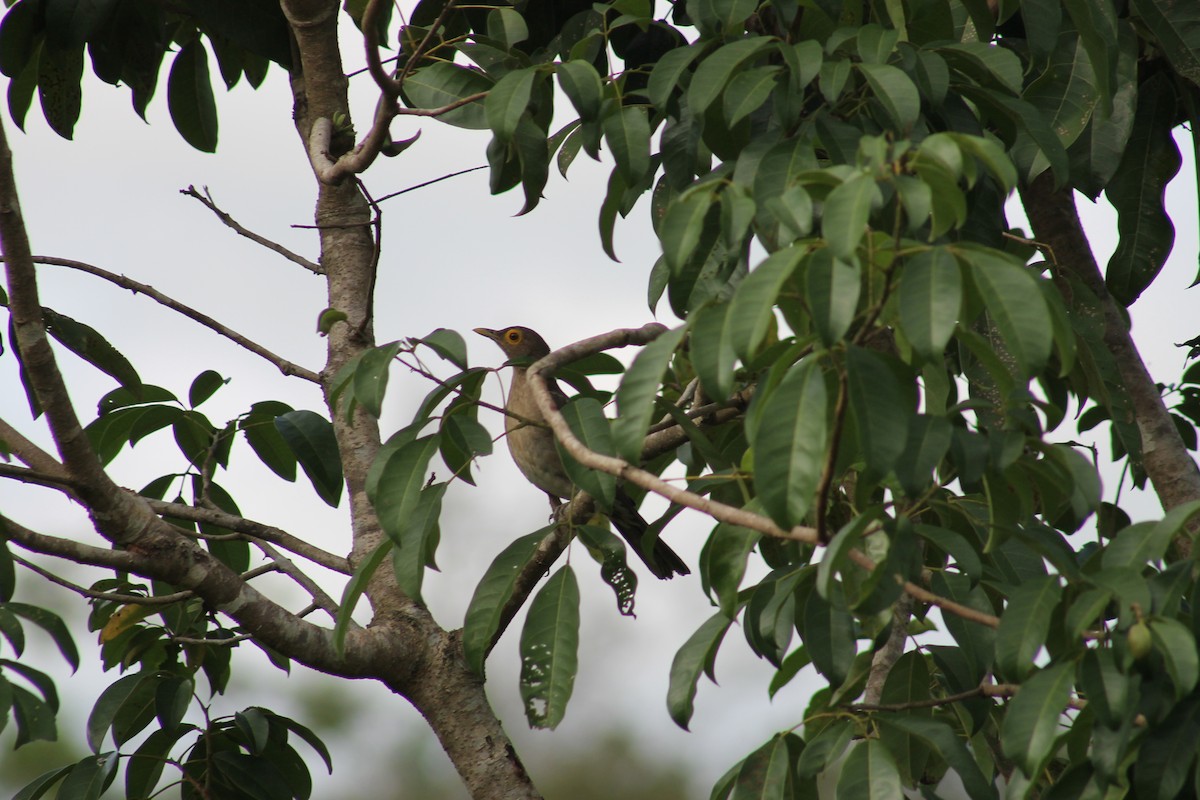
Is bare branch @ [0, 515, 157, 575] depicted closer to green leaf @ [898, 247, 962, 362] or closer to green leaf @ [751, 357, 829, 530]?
green leaf @ [751, 357, 829, 530]

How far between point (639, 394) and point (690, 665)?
73cm

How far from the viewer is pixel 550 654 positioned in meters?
2.03

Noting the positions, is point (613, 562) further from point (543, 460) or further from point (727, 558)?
point (543, 460)

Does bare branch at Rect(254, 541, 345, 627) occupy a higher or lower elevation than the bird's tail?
lower

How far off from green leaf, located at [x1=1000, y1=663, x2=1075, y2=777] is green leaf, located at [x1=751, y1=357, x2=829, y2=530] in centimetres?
48

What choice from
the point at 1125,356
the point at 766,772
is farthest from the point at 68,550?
the point at 1125,356

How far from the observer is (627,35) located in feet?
11.6

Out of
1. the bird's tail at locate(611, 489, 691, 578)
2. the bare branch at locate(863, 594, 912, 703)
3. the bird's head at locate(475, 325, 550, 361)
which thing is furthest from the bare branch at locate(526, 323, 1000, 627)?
the bird's head at locate(475, 325, 550, 361)

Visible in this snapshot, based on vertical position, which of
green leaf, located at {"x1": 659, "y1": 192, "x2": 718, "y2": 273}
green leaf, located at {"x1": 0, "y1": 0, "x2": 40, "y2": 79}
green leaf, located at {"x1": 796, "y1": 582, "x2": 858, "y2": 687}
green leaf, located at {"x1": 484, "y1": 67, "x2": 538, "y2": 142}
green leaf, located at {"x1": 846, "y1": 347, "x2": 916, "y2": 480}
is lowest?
green leaf, located at {"x1": 796, "y1": 582, "x2": 858, "y2": 687}

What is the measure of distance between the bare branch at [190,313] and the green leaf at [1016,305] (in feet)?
7.41

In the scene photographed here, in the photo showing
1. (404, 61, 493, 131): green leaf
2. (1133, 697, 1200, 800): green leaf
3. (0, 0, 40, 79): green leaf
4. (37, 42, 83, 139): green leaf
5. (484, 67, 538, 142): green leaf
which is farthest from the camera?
(37, 42, 83, 139): green leaf

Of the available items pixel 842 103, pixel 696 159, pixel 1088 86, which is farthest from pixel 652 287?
pixel 1088 86

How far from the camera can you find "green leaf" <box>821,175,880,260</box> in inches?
51.7

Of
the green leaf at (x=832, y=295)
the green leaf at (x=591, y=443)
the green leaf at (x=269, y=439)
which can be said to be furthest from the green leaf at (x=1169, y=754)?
the green leaf at (x=269, y=439)
